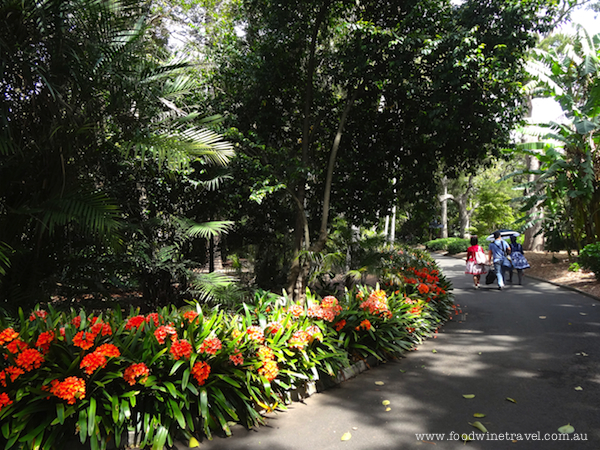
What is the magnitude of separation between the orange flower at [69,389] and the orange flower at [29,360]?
26cm

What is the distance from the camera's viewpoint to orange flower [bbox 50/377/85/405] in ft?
10.9

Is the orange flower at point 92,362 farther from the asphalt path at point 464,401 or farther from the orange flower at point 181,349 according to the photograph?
the asphalt path at point 464,401

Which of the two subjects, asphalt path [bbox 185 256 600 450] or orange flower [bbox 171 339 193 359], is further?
orange flower [bbox 171 339 193 359]

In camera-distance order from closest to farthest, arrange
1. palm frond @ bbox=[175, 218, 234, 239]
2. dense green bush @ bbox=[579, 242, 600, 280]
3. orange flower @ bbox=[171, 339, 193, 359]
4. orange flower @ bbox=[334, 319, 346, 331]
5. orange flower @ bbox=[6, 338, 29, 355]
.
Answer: orange flower @ bbox=[6, 338, 29, 355] < orange flower @ bbox=[171, 339, 193, 359] < orange flower @ bbox=[334, 319, 346, 331] < palm frond @ bbox=[175, 218, 234, 239] < dense green bush @ bbox=[579, 242, 600, 280]

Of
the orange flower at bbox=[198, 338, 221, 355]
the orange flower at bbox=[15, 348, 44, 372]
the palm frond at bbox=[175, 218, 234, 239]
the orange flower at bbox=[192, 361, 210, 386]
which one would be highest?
the palm frond at bbox=[175, 218, 234, 239]

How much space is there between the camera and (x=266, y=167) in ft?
27.6

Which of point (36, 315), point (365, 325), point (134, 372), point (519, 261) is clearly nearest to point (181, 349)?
point (134, 372)

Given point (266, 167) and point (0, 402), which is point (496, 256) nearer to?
point (266, 167)

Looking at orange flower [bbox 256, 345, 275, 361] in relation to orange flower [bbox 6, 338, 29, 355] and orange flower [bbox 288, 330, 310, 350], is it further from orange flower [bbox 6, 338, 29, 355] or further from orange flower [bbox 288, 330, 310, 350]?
orange flower [bbox 6, 338, 29, 355]

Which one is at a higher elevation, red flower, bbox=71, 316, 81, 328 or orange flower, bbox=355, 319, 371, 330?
red flower, bbox=71, 316, 81, 328

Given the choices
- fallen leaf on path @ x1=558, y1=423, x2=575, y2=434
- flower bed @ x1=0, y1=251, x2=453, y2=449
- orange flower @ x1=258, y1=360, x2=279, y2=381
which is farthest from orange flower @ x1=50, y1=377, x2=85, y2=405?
fallen leaf on path @ x1=558, y1=423, x2=575, y2=434

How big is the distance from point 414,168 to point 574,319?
4.37 metres

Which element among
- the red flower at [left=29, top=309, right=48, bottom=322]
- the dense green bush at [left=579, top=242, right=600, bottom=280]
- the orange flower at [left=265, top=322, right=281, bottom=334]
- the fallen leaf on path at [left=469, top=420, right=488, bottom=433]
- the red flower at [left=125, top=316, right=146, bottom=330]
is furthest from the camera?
the dense green bush at [left=579, top=242, right=600, bottom=280]

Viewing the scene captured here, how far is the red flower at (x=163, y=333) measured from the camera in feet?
13.4
